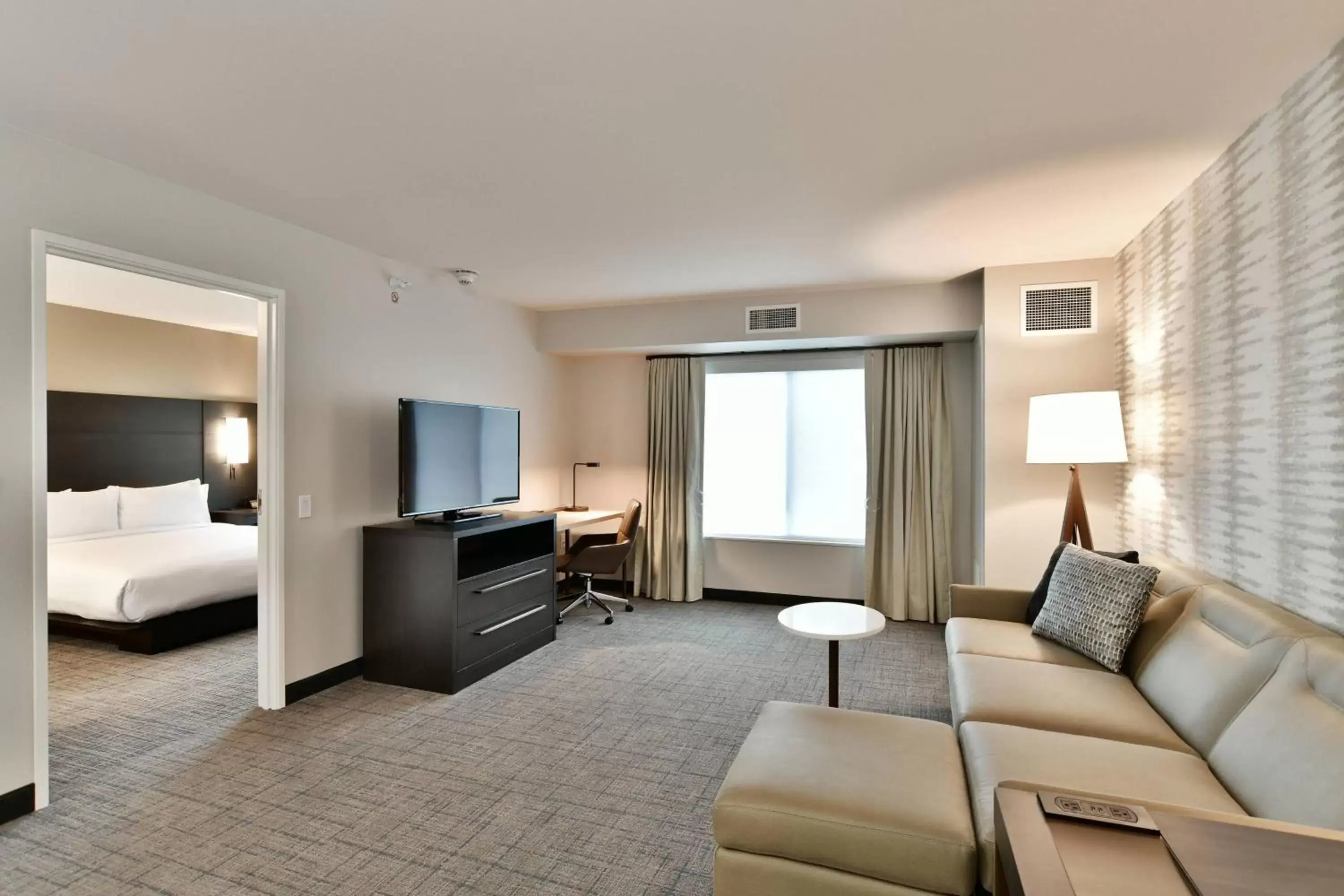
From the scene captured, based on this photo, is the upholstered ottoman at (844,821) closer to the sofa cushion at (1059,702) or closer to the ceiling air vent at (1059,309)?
the sofa cushion at (1059,702)

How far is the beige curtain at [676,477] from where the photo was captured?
579 centimetres

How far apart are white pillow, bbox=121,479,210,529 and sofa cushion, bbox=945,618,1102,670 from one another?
631 cm

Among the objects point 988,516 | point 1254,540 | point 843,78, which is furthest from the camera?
point 988,516

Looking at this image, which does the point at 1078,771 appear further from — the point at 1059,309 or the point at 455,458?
the point at 455,458

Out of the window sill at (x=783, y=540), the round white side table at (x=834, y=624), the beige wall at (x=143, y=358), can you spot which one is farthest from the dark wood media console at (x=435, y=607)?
the beige wall at (x=143, y=358)

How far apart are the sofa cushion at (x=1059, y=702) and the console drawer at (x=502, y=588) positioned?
8.16 feet

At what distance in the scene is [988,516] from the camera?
4.15 metres

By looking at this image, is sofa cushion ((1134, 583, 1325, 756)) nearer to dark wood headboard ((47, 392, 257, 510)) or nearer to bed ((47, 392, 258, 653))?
bed ((47, 392, 258, 653))

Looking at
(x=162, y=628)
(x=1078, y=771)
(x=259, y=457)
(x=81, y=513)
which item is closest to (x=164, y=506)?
(x=81, y=513)

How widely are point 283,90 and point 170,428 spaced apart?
552cm

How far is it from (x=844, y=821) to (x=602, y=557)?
3.58 m

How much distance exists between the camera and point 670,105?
2.21 metres

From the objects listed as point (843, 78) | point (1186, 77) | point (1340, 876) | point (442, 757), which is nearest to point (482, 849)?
point (442, 757)

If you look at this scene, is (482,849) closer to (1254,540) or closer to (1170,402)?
(1254,540)
